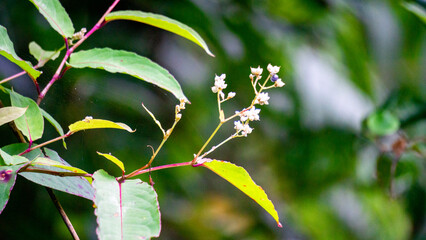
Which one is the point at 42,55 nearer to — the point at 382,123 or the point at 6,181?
the point at 6,181

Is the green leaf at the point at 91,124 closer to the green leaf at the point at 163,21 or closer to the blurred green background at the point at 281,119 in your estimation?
the green leaf at the point at 163,21

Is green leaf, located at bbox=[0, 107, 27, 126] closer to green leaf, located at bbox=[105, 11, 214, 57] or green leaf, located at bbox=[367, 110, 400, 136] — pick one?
green leaf, located at bbox=[105, 11, 214, 57]

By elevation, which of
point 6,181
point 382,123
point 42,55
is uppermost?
point 382,123

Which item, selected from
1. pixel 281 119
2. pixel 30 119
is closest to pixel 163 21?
pixel 30 119

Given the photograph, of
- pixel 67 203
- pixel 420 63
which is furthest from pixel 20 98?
pixel 420 63

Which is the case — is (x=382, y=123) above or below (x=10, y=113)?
above

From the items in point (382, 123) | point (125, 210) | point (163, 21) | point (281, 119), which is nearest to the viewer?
point (125, 210)

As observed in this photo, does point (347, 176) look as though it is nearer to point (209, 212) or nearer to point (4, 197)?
point (209, 212)
